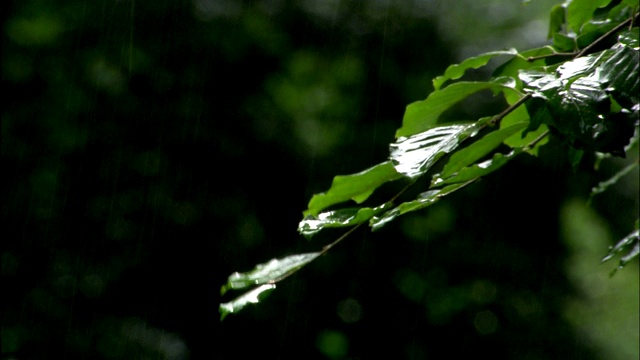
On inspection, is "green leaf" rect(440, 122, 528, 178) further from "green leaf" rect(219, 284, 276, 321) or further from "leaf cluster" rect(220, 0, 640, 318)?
"green leaf" rect(219, 284, 276, 321)

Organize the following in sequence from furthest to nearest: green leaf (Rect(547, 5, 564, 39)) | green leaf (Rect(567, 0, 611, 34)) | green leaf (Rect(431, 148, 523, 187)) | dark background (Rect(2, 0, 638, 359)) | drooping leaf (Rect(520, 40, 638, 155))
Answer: dark background (Rect(2, 0, 638, 359)), green leaf (Rect(547, 5, 564, 39)), green leaf (Rect(567, 0, 611, 34)), green leaf (Rect(431, 148, 523, 187)), drooping leaf (Rect(520, 40, 638, 155))

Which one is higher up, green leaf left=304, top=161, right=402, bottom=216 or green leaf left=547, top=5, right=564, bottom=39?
green leaf left=547, top=5, right=564, bottom=39

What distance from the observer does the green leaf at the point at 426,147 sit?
702mm

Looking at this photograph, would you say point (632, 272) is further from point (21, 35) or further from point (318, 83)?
point (21, 35)

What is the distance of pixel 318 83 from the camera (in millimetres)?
2910

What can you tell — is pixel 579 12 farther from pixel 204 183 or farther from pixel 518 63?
pixel 204 183

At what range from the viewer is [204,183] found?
281cm

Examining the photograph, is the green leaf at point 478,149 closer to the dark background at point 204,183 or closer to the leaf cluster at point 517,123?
the leaf cluster at point 517,123

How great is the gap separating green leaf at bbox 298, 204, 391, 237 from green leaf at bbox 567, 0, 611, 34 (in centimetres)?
36

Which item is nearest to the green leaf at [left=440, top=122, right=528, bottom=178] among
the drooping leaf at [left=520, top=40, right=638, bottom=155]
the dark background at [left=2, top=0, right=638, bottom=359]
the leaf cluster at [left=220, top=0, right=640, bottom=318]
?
the leaf cluster at [left=220, top=0, right=640, bottom=318]

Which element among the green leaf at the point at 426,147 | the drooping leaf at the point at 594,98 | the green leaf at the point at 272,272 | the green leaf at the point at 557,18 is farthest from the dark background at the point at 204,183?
the drooping leaf at the point at 594,98

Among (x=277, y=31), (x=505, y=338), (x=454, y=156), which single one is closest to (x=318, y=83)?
(x=277, y=31)

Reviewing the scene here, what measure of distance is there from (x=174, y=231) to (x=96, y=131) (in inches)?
19.3

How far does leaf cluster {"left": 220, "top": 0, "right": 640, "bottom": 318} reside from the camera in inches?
24.5
